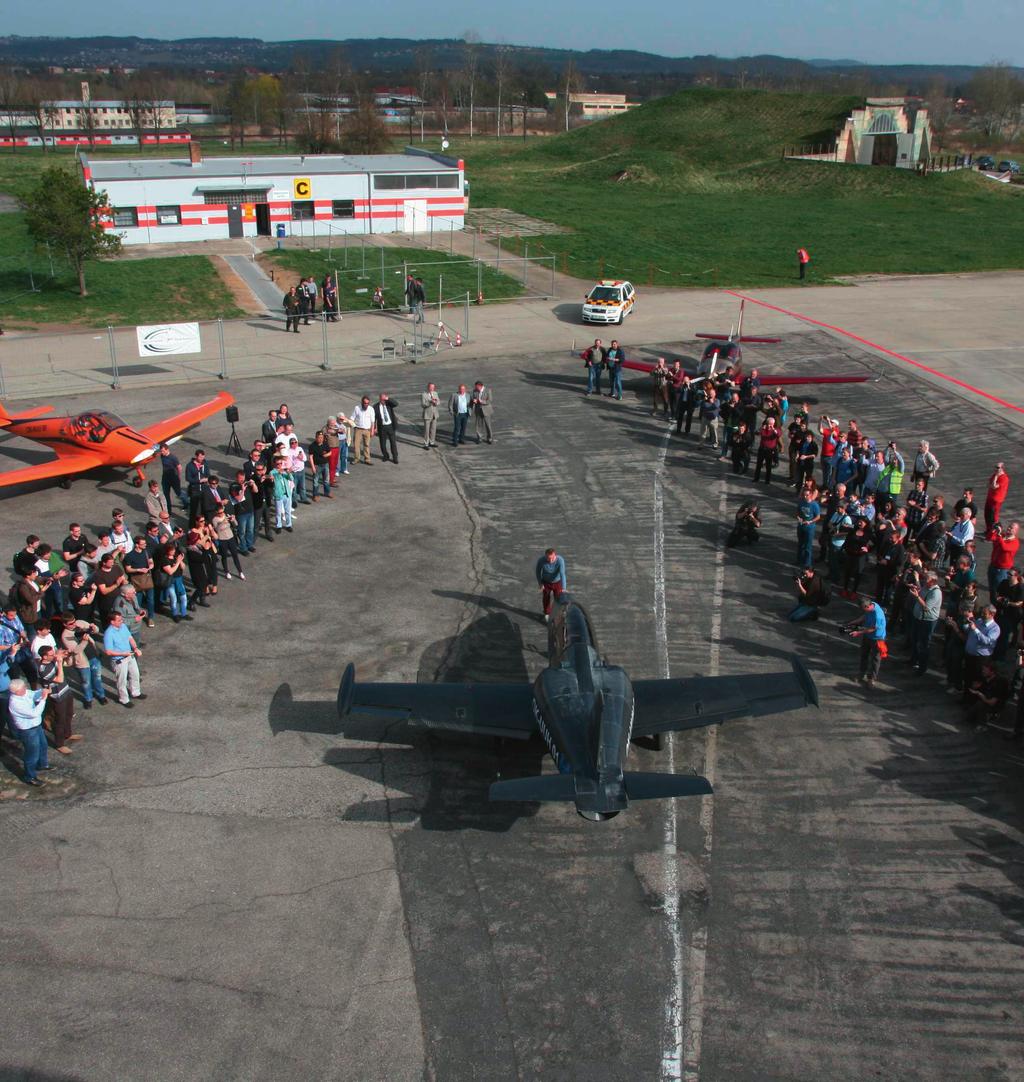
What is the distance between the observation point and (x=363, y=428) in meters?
22.8

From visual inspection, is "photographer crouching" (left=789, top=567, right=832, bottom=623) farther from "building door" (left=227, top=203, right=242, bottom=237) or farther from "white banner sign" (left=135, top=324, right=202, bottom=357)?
"building door" (left=227, top=203, right=242, bottom=237)

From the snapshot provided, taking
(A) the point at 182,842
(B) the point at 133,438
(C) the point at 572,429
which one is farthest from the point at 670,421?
(A) the point at 182,842

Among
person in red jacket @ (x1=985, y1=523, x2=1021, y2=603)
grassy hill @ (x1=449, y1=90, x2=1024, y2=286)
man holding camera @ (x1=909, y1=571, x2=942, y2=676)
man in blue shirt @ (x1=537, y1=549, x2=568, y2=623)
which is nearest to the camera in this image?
man holding camera @ (x1=909, y1=571, x2=942, y2=676)

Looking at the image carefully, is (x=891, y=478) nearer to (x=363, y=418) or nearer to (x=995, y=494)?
(x=995, y=494)

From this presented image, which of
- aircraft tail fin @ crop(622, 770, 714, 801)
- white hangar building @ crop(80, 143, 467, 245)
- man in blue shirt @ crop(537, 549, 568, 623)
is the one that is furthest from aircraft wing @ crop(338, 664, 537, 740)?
white hangar building @ crop(80, 143, 467, 245)

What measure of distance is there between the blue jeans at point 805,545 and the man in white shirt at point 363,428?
10.2m

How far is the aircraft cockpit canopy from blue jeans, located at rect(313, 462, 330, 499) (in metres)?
4.37

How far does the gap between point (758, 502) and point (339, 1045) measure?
601 inches

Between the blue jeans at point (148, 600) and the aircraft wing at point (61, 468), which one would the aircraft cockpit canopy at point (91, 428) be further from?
the blue jeans at point (148, 600)

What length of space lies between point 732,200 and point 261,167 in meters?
32.7

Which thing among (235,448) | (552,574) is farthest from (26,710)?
(235,448)

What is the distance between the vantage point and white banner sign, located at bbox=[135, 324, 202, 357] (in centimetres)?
2836

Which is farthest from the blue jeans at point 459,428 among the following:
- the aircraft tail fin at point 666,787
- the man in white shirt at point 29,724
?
the aircraft tail fin at point 666,787

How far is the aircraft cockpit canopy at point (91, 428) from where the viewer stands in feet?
69.1
